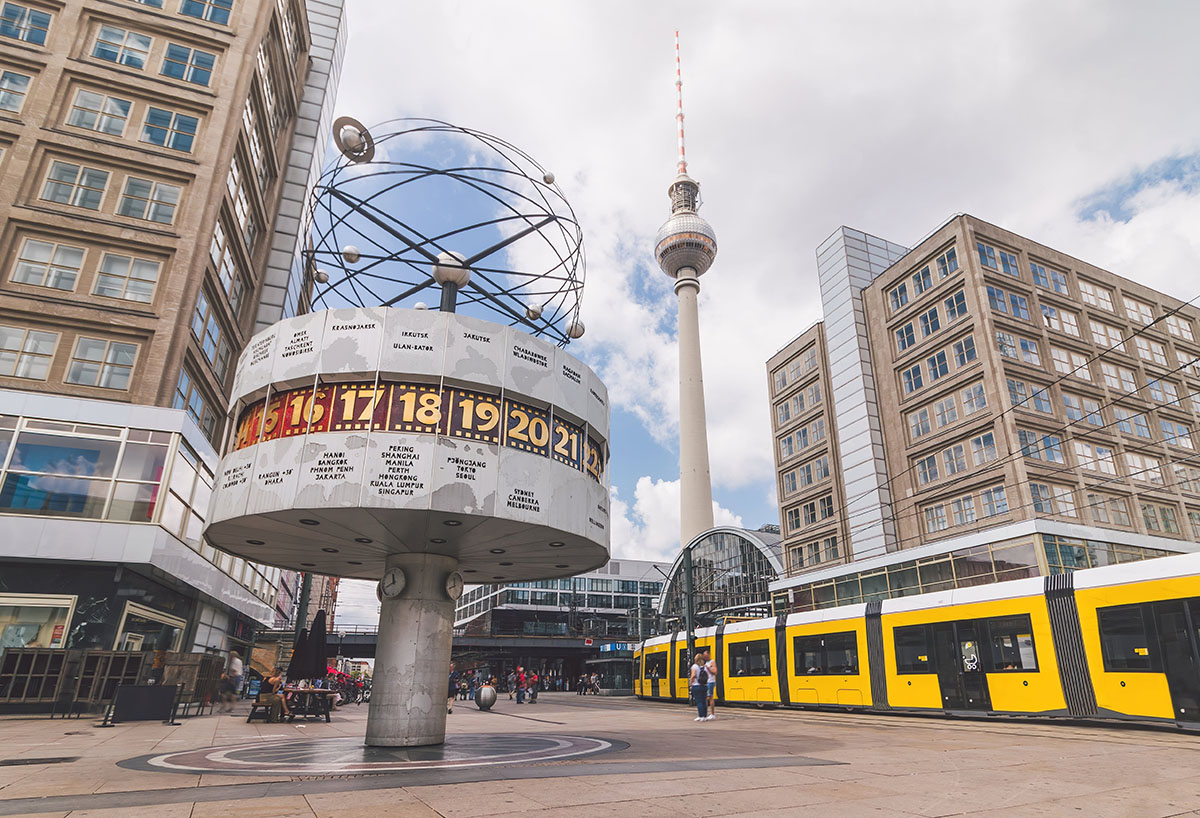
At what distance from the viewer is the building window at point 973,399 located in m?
40.4

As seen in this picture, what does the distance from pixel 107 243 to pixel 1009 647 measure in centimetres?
3518

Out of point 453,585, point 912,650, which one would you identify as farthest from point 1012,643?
point 453,585

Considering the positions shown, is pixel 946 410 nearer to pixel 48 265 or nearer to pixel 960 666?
pixel 960 666

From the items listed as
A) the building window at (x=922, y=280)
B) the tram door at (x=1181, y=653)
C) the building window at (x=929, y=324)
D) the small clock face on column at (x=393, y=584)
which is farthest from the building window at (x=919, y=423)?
the small clock face on column at (x=393, y=584)

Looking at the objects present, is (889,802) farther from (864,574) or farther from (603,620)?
(603,620)

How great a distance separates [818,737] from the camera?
14.4 metres

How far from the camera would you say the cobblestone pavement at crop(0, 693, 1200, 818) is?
642 centimetres

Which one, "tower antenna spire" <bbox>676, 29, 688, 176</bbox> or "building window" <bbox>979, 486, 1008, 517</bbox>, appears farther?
"tower antenna spire" <bbox>676, 29, 688, 176</bbox>

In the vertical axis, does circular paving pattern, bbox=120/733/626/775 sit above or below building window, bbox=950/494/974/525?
below

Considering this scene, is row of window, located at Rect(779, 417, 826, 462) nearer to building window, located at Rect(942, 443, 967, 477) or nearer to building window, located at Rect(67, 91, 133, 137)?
building window, located at Rect(942, 443, 967, 477)

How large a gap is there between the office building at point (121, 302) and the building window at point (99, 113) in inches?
2.5

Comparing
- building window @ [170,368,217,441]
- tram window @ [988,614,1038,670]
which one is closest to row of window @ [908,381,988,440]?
tram window @ [988,614,1038,670]

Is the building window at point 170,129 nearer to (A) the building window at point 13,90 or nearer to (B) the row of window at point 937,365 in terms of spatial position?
(A) the building window at point 13,90

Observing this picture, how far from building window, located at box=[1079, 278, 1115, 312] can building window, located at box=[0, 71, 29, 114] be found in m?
60.9
